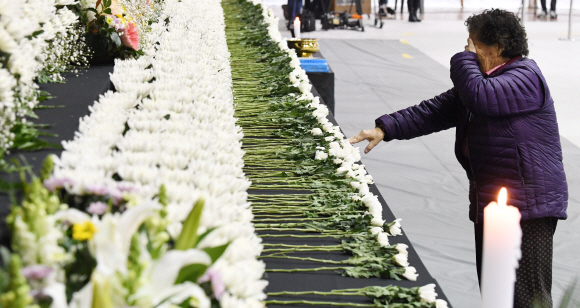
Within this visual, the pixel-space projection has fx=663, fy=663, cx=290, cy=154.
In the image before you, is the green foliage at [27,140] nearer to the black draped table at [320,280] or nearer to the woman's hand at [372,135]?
the black draped table at [320,280]

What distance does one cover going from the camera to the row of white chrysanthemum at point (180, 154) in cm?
106

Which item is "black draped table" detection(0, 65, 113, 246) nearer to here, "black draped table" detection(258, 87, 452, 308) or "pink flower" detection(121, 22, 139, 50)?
"pink flower" detection(121, 22, 139, 50)

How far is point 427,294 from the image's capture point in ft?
4.81

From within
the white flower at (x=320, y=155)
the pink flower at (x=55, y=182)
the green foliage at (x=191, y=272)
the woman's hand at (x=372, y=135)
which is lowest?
the woman's hand at (x=372, y=135)

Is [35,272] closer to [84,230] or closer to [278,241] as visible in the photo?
[84,230]

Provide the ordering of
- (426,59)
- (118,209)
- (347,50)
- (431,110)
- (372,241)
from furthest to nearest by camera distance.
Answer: (347,50) < (426,59) < (431,110) < (372,241) < (118,209)

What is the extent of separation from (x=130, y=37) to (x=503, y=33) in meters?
1.41

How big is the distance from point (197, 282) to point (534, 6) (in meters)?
17.9

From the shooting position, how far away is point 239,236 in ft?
3.67

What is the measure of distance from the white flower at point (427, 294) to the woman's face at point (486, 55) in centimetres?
134

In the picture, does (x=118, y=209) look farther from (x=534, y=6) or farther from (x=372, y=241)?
(x=534, y=6)

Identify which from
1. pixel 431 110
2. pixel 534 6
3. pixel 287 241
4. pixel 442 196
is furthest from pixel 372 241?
pixel 534 6

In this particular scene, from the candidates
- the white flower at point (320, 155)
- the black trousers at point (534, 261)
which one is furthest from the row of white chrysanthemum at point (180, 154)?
the black trousers at point (534, 261)

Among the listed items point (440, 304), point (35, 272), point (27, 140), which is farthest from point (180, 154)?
point (440, 304)
